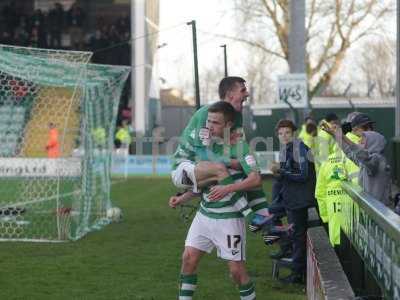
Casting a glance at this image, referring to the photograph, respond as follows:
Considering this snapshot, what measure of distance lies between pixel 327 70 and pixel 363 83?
78.7ft

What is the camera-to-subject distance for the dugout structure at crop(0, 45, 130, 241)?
14.2 m

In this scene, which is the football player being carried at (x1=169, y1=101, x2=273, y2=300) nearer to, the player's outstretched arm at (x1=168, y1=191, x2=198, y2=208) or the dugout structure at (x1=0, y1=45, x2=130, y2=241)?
the player's outstretched arm at (x1=168, y1=191, x2=198, y2=208)

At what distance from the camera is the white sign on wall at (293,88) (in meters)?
18.6

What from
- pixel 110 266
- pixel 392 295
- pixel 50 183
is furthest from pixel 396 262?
pixel 50 183

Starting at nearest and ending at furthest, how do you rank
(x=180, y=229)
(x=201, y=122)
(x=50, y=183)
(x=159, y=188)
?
(x=201, y=122), (x=180, y=229), (x=50, y=183), (x=159, y=188)

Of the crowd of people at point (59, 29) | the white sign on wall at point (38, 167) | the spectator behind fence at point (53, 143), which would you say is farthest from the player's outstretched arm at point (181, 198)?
the crowd of people at point (59, 29)

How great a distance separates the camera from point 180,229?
1545 cm

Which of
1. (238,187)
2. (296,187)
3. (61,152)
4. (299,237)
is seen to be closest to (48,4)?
(61,152)

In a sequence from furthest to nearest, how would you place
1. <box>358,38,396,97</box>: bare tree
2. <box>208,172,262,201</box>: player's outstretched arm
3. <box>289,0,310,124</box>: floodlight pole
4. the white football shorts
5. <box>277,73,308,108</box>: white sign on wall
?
<box>358,38,396,97</box>: bare tree, <box>289,0,310,124</box>: floodlight pole, <box>277,73,308,108</box>: white sign on wall, the white football shorts, <box>208,172,262,201</box>: player's outstretched arm

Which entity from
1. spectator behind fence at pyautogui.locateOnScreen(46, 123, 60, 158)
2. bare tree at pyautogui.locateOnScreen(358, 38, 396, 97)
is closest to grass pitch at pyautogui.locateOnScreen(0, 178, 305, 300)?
spectator behind fence at pyautogui.locateOnScreen(46, 123, 60, 158)

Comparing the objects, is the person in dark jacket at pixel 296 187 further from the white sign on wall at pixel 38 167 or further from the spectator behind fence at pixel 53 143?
the spectator behind fence at pixel 53 143

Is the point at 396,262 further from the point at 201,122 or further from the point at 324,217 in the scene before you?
the point at 324,217

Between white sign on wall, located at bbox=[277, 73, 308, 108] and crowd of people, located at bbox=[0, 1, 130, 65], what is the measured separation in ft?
96.8

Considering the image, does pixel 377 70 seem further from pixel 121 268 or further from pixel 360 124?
pixel 360 124
